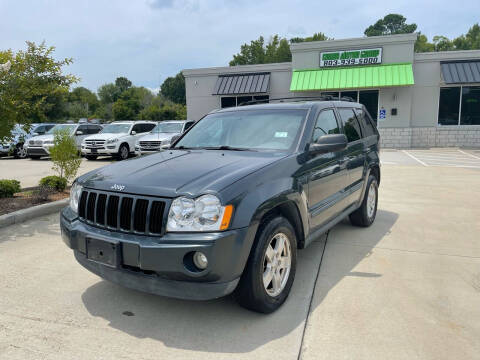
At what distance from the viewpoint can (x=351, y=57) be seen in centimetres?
1927

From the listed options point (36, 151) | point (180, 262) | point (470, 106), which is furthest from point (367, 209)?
point (470, 106)

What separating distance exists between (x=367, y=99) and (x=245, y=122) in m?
17.1

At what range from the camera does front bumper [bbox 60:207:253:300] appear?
2580 millimetres

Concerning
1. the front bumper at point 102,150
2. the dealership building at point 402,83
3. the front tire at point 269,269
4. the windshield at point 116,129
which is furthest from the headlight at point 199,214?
the dealership building at point 402,83

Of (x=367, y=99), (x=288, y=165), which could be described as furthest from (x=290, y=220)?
A: (x=367, y=99)

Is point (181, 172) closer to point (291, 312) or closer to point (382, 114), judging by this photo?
point (291, 312)

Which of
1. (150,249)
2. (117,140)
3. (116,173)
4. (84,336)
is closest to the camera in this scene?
(150,249)

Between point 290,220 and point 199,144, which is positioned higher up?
point 199,144

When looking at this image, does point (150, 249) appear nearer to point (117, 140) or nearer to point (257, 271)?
point (257, 271)

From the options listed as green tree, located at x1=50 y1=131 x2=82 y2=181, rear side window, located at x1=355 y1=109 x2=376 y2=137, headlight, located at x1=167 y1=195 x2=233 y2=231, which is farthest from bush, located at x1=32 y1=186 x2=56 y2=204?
rear side window, located at x1=355 y1=109 x2=376 y2=137

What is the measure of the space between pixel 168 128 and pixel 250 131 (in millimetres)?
13192

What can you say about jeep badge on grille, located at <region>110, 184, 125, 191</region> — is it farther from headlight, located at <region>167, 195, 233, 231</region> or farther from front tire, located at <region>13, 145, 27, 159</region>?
front tire, located at <region>13, 145, 27, 159</region>

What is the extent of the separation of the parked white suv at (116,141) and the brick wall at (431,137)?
12.0m

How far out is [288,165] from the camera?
3379mm
